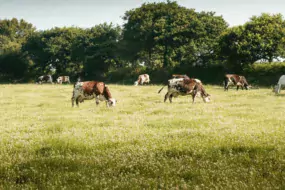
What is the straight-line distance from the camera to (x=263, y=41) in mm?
48781

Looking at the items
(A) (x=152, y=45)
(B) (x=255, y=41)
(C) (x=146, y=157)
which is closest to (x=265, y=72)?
(B) (x=255, y=41)

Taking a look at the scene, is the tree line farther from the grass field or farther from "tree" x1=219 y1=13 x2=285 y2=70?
the grass field

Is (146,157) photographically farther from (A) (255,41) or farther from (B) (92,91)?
(A) (255,41)

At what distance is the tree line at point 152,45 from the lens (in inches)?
1976

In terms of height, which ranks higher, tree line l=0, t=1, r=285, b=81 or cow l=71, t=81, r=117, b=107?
tree line l=0, t=1, r=285, b=81

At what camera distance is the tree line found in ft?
165

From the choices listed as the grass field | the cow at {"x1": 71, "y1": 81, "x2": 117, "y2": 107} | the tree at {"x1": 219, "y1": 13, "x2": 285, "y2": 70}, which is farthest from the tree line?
the grass field

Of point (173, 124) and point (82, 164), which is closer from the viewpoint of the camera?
point (82, 164)

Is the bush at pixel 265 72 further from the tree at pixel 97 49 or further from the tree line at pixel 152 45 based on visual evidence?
the tree at pixel 97 49

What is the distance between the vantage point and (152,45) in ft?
217

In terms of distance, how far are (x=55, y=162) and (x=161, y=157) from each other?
2856mm

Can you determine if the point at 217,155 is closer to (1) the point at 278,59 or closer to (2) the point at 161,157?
(2) the point at 161,157

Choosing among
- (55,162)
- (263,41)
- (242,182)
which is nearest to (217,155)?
(242,182)

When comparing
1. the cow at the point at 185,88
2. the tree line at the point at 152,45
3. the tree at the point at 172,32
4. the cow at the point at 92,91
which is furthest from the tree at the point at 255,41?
the cow at the point at 92,91
